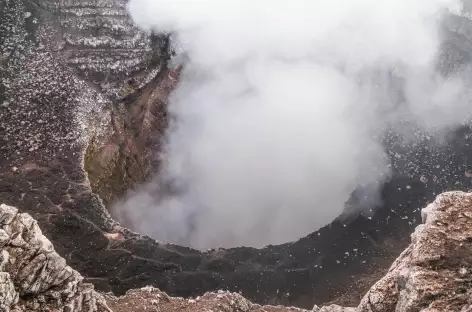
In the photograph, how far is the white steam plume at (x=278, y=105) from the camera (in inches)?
1561

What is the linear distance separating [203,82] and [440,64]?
779 inches

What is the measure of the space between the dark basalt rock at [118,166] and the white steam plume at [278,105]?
213cm

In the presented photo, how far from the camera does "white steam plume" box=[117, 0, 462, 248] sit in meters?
39.7

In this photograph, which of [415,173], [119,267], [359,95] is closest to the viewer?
[119,267]

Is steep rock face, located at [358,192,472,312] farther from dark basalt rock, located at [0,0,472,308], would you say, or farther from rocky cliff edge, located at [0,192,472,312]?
dark basalt rock, located at [0,0,472,308]

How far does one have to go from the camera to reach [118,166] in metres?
38.8

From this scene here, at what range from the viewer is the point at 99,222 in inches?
1286

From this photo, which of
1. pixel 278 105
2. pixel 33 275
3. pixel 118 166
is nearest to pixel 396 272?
pixel 33 275

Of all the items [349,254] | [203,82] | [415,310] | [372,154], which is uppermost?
[203,82]

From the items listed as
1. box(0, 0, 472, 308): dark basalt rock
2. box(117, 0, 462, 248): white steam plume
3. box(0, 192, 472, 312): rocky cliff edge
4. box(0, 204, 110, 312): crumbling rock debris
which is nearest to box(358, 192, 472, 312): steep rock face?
box(0, 192, 472, 312): rocky cliff edge

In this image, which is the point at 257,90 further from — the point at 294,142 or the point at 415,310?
the point at 415,310

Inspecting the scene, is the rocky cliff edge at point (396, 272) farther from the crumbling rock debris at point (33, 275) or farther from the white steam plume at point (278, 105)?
the white steam plume at point (278, 105)

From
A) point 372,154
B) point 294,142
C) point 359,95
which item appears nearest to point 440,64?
point 359,95

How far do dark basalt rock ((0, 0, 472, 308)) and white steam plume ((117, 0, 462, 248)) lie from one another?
213cm
